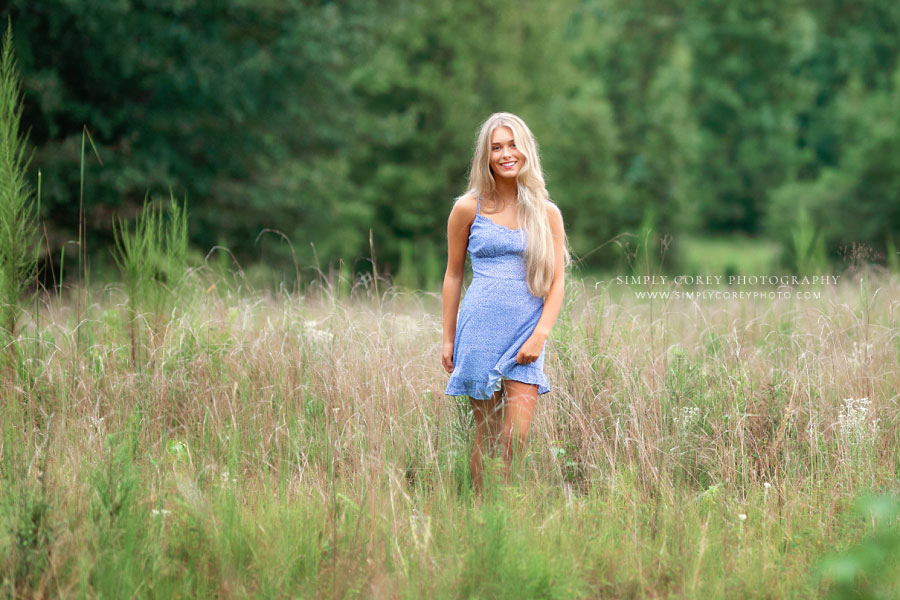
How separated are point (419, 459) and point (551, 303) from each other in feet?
3.63

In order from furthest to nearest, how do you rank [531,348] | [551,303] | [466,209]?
[466,209]
[551,303]
[531,348]

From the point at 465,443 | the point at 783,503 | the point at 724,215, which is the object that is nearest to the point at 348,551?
the point at 465,443

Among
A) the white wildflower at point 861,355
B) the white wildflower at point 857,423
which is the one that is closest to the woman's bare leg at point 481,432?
the white wildflower at point 857,423

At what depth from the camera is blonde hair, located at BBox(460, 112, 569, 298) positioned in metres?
3.67

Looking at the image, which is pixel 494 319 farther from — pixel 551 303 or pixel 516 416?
pixel 516 416

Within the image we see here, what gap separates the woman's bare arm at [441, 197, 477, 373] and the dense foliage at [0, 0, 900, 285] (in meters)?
1.35

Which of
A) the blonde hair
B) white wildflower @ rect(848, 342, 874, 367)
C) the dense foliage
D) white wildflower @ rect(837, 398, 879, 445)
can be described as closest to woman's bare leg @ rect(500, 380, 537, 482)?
the blonde hair

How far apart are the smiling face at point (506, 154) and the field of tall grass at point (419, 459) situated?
133cm

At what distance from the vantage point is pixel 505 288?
3703 millimetres

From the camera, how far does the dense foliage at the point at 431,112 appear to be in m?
14.4

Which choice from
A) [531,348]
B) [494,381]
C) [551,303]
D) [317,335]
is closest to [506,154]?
[551,303]

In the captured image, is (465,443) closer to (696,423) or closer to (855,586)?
(696,423)

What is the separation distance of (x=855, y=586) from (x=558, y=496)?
1.34 m

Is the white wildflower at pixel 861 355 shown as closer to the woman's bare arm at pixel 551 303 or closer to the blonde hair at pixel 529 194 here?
the woman's bare arm at pixel 551 303
